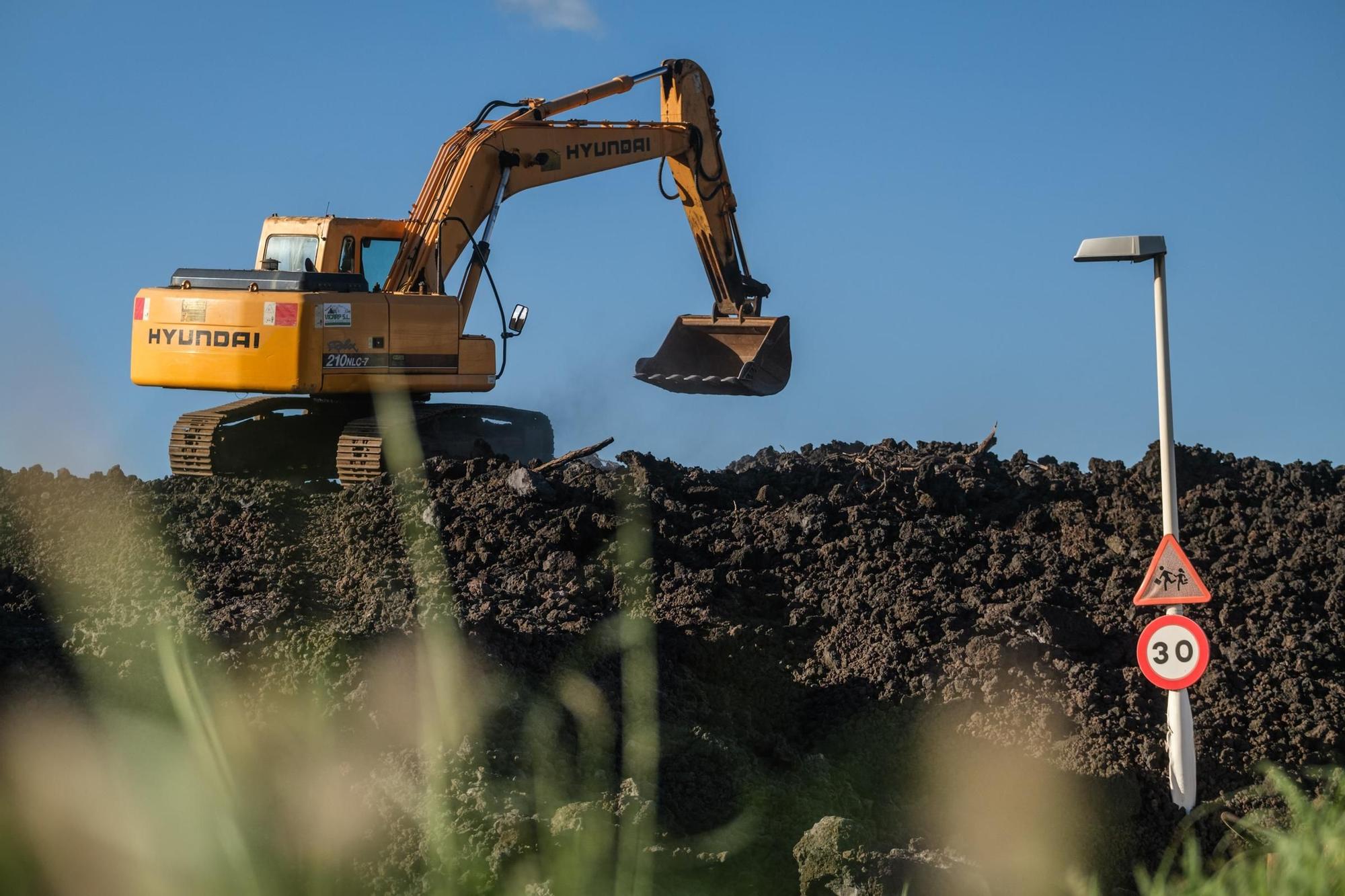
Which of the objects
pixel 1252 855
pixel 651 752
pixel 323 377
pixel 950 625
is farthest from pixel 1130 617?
pixel 323 377

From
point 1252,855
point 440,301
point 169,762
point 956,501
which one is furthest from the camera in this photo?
point 440,301

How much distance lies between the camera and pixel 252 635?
9273 millimetres

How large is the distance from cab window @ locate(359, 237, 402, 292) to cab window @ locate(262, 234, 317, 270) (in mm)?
469

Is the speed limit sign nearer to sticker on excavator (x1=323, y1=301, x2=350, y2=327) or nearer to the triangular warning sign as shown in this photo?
the triangular warning sign

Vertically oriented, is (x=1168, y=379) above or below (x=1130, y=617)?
above

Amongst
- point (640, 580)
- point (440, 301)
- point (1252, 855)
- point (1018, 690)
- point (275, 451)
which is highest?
point (440, 301)

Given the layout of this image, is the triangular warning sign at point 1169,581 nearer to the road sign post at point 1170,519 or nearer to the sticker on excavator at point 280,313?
the road sign post at point 1170,519

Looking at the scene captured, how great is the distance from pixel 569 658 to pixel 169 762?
268cm

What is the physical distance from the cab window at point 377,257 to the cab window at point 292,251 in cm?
47

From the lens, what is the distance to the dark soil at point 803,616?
8.73 m

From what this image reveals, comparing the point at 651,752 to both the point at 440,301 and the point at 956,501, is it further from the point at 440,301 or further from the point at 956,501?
the point at 440,301

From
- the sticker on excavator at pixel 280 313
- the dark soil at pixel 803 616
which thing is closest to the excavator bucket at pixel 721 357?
the dark soil at pixel 803 616

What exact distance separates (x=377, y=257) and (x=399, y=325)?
1.14 m

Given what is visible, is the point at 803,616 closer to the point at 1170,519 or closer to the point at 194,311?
the point at 1170,519
